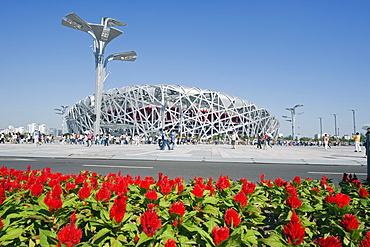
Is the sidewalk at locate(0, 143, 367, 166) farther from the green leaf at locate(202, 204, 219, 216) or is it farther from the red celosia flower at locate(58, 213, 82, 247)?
the red celosia flower at locate(58, 213, 82, 247)

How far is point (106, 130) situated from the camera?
70.1m

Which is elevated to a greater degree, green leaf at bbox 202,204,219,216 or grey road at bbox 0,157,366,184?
green leaf at bbox 202,204,219,216

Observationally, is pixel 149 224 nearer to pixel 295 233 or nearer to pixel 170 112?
pixel 295 233

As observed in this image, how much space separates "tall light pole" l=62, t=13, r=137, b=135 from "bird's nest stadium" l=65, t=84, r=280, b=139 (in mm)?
30294

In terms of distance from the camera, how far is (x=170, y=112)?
6806 centimetres

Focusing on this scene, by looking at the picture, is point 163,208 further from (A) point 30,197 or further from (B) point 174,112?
(B) point 174,112

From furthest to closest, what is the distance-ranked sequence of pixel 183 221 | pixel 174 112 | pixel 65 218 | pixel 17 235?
pixel 174 112 → pixel 65 218 → pixel 183 221 → pixel 17 235

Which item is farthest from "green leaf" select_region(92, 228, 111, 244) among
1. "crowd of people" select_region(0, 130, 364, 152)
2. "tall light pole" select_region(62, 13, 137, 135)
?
"tall light pole" select_region(62, 13, 137, 135)

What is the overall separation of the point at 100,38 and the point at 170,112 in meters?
38.3

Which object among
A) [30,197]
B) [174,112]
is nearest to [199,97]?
[174,112]

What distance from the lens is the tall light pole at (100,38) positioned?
29.1m

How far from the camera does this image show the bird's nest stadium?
66750 millimetres

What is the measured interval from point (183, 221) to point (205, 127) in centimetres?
6975

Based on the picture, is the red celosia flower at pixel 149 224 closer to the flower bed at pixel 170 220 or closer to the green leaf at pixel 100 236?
the flower bed at pixel 170 220
